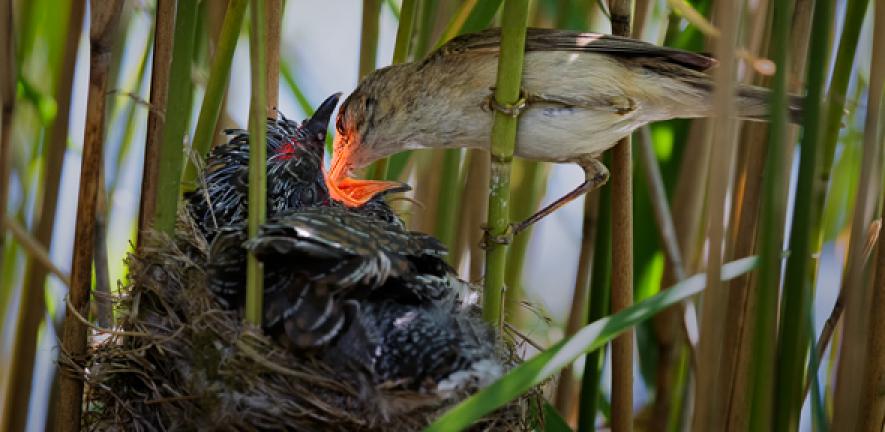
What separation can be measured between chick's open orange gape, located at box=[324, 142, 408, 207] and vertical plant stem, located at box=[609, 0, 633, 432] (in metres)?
0.42

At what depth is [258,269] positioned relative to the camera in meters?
1.14

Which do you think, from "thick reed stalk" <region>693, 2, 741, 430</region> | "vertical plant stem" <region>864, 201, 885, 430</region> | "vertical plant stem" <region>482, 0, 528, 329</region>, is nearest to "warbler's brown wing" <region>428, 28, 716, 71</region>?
"vertical plant stem" <region>482, 0, 528, 329</region>

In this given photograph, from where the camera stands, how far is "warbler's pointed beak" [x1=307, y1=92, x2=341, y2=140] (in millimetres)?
1907

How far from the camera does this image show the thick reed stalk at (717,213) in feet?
3.14

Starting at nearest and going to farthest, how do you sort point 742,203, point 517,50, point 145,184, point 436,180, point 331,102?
point 517,50 → point 145,184 → point 742,203 → point 331,102 → point 436,180

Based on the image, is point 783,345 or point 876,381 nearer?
point 783,345

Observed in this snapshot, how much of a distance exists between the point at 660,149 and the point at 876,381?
680mm

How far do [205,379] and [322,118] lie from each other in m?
0.67

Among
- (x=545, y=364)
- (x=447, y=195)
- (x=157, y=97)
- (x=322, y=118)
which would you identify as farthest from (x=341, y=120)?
(x=545, y=364)

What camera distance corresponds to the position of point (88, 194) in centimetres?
132

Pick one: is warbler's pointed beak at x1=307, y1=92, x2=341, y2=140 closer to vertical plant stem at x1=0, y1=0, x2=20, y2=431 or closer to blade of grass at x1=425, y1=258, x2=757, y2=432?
vertical plant stem at x1=0, y1=0, x2=20, y2=431

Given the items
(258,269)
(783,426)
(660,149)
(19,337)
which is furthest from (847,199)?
(19,337)

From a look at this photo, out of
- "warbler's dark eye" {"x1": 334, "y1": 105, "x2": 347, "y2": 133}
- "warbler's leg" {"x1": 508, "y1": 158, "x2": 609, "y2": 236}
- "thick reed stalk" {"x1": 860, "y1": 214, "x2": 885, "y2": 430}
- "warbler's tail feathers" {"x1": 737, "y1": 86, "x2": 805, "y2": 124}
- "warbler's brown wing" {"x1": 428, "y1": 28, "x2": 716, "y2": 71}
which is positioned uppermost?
"warbler's brown wing" {"x1": 428, "y1": 28, "x2": 716, "y2": 71}

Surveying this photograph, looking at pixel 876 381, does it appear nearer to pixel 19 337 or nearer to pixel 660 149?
pixel 660 149
